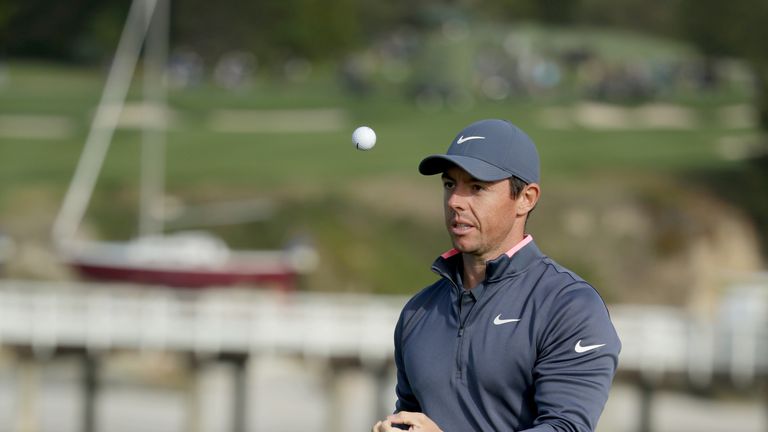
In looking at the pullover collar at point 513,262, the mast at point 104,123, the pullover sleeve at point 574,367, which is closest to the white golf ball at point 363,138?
the pullover collar at point 513,262

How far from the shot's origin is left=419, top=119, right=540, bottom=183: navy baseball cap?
474cm

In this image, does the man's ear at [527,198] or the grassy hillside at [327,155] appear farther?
the grassy hillside at [327,155]

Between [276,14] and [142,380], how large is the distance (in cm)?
2499

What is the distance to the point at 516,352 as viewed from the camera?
4715mm

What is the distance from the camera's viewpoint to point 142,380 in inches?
1742

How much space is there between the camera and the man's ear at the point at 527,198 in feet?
16.0

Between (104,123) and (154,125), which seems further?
(154,125)

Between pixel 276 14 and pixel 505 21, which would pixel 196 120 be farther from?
pixel 505 21

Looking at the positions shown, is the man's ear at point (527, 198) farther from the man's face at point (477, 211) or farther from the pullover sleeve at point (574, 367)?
the pullover sleeve at point (574, 367)

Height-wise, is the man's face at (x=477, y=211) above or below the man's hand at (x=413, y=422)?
above

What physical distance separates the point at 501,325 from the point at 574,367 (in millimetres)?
280

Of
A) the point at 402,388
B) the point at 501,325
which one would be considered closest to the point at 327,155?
the point at 402,388

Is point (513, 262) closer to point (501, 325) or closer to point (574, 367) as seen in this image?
point (501, 325)

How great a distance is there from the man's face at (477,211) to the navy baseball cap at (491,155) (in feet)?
0.18
